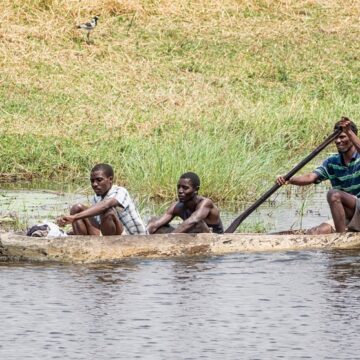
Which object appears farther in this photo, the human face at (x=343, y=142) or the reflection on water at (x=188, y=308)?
the human face at (x=343, y=142)

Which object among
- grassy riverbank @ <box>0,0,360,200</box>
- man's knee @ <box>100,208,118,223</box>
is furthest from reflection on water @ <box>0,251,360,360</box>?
grassy riverbank @ <box>0,0,360,200</box>

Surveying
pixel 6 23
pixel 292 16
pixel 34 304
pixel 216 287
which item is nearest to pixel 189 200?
pixel 216 287

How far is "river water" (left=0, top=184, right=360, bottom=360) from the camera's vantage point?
8.27 meters

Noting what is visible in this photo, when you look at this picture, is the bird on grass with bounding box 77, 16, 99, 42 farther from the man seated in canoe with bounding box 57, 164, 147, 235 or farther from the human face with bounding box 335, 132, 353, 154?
the human face with bounding box 335, 132, 353, 154

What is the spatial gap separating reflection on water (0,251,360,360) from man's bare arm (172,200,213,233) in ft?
0.90

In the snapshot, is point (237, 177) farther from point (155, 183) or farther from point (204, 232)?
point (204, 232)

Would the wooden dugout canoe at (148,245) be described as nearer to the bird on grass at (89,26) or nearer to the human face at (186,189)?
the human face at (186,189)

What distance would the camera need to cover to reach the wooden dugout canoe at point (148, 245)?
34.1ft

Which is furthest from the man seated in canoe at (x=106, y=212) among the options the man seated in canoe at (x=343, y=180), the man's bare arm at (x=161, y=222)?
the man seated in canoe at (x=343, y=180)

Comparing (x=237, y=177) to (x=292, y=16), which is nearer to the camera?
(x=237, y=177)

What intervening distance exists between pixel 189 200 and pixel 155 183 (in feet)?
6.56

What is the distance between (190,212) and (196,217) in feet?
0.54

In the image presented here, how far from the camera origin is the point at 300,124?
1595 cm

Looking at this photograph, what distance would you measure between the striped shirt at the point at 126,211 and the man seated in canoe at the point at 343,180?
1.10 meters
